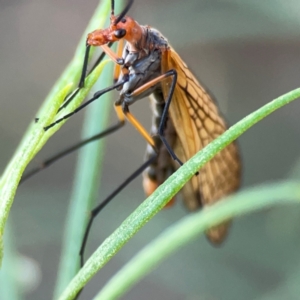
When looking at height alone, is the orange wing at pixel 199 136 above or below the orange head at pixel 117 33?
below

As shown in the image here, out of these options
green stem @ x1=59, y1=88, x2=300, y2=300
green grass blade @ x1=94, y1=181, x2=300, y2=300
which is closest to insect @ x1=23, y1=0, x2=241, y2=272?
green grass blade @ x1=94, y1=181, x2=300, y2=300

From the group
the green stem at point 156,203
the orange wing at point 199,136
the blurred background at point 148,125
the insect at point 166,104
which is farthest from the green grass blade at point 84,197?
the blurred background at point 148,125

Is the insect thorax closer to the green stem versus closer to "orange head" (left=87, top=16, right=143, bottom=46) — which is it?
"orange head" (left=87, top=16, right=143, bottom=46)

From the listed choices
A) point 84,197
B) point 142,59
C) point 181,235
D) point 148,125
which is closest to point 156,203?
point 181,235

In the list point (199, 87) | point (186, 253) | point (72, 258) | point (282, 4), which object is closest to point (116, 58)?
point (199, 87)

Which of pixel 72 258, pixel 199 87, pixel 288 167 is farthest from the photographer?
pixel 288 167

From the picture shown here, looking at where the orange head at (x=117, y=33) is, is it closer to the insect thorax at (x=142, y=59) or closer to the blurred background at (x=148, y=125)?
the insect thorax at (x=142, y=59)

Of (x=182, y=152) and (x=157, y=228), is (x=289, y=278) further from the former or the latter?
(x=182, y=152)
